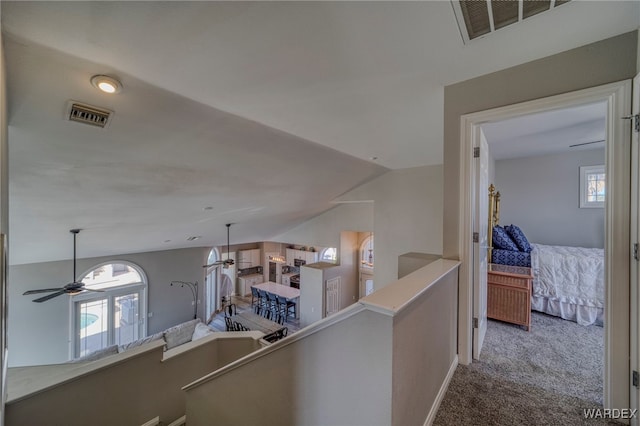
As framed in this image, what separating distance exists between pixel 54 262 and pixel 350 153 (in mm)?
6897

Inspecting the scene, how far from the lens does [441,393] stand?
1477 mm

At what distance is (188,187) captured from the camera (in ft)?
10.8

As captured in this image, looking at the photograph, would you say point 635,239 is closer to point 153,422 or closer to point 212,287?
point 153,422

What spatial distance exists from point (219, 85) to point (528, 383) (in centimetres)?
299

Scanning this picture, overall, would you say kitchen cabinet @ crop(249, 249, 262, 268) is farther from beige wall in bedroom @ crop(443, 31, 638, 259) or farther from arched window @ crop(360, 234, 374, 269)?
beige wall in bedroom @ crop(443, 31, 638, 259)

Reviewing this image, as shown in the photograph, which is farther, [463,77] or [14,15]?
[463,77]

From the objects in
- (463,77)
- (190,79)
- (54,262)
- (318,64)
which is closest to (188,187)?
(190,79)

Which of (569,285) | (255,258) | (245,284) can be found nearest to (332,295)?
(245,284)

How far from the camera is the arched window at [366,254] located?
868 cm

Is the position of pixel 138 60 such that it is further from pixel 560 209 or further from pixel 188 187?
pixel 560 209

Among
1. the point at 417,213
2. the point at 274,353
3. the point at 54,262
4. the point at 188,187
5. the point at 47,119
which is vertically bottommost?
the point at 54,262

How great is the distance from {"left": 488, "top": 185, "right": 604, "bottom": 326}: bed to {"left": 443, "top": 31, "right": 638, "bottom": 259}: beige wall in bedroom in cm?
134

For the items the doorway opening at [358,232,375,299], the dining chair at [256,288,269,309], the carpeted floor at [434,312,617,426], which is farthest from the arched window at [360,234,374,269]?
the carpeted floor at [434,312,617,426]

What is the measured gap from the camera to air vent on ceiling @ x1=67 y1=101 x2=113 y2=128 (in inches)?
67.1
